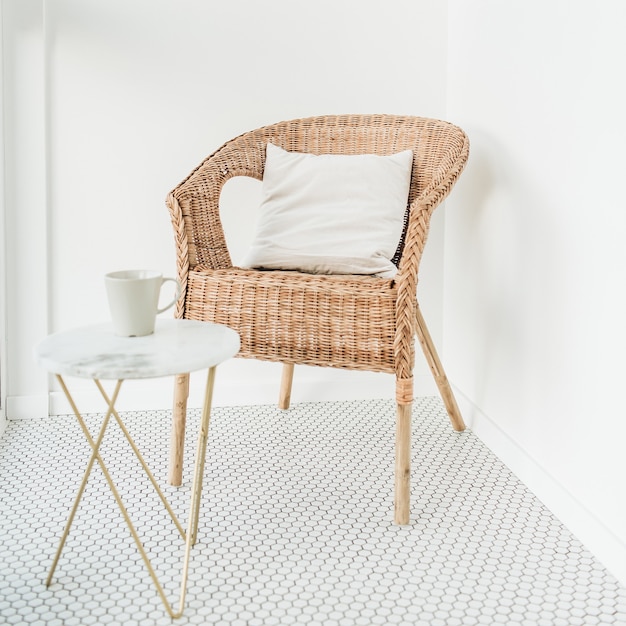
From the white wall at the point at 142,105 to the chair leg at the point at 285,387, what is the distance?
0.31ft

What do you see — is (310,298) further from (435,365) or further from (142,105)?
(142,105)

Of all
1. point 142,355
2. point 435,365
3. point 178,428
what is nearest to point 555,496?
point 435,365

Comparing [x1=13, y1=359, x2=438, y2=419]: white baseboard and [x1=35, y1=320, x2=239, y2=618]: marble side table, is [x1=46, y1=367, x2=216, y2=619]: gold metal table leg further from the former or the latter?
[x1=13, y1=359, x2=438, y2=419]: white baseboard

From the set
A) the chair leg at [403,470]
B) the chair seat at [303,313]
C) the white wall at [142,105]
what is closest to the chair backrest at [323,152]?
the chair seat at [303,313]

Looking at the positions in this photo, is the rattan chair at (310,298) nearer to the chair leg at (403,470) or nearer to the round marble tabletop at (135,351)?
the chair leg at (403,470)

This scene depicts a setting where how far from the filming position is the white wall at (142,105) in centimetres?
228

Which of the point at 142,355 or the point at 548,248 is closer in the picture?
the point at 142,355

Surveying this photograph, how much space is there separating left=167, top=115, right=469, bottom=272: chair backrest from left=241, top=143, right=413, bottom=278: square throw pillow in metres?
0.06

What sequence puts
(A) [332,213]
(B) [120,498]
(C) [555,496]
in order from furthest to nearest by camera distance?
(A) [332,213] < (C) [555,496] < (B) [120,498]

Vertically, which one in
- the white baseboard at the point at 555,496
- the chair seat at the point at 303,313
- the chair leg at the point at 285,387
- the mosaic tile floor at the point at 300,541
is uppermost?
the chair seat at the point at 303,313

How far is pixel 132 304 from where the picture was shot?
52.4 inches

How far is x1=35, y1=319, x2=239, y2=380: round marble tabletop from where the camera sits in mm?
1168

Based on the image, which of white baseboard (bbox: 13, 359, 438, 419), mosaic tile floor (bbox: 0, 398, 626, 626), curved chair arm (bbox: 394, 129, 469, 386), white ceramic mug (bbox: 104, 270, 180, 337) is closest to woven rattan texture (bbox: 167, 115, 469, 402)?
curved chair arm (bbox: 394, 129, 469, 386)

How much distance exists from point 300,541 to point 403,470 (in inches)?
10.5
